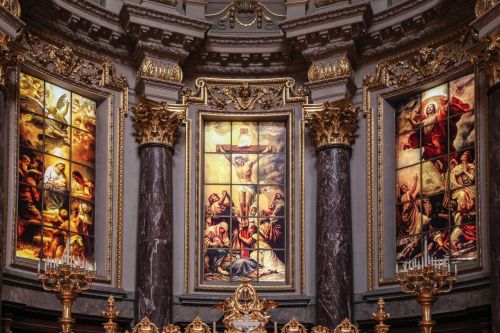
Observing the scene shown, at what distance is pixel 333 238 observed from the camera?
22.5m

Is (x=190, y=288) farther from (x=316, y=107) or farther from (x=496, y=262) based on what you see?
(x=496, y=262)

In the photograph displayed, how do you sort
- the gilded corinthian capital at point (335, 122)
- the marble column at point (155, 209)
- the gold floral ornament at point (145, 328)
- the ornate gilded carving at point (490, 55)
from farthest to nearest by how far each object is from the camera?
1. the gilded corinthian capital at point (335, 122)
2. the marble column at point (155, 209)
3. the ornate gilded carving at point (490, 55)
4. the gold floral ornament at point (145, 328)

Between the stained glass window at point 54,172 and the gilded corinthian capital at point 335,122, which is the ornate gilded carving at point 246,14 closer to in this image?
the gilded corinthian capital at point 335,122

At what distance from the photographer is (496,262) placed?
61.9ft

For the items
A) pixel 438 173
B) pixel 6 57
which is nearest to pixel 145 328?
pixel 6 57

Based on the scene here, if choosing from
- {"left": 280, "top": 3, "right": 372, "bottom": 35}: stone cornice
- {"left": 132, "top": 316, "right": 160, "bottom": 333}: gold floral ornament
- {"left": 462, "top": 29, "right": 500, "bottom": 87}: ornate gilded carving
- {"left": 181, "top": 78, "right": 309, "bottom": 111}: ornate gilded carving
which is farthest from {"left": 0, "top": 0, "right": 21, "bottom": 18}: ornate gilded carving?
{"left": 462, "top": 29, "right": 500, "bottom": 87}: ornate gilded carving

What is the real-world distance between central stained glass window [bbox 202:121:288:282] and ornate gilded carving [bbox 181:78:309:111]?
0.44 metres

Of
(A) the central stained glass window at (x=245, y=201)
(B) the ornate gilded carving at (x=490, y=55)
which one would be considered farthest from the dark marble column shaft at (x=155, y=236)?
(B) the ornate gilded carving at (x=490, y=55)

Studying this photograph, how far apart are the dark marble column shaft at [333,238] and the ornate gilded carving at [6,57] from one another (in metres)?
6.74

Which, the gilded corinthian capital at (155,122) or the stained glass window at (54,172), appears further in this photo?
the gilded corinthian capital at (155,122)

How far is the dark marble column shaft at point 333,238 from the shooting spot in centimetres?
2211

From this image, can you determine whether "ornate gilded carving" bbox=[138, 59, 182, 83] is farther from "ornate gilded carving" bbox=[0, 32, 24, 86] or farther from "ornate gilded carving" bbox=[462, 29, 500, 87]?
"ornate gilded carving" bbox=[462, 29, 500, 87]

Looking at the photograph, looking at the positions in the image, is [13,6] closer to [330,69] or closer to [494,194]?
[330,69]

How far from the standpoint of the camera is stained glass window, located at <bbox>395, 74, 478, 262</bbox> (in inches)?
845
